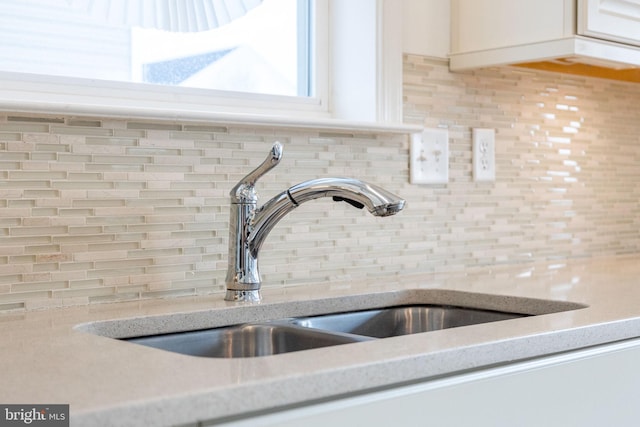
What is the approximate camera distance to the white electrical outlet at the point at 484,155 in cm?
206

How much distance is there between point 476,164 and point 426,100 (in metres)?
0.22

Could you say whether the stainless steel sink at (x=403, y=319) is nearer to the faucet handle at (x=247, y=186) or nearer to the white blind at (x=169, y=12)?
the faucet handle at (x=247, y=186)

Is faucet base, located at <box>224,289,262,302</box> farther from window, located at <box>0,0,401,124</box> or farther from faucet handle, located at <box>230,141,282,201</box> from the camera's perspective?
window, located at <box>0,0,401,124</box>

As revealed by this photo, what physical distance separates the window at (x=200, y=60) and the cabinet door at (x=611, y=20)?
15.6 inches

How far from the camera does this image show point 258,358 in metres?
0.91

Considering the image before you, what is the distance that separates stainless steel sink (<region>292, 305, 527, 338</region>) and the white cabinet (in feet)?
1.01

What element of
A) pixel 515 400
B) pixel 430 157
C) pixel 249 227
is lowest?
pixel 515 400

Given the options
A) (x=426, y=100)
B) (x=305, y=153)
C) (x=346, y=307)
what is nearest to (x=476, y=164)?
(x=426, y=100)

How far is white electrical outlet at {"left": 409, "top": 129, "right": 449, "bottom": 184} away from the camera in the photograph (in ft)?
6.33

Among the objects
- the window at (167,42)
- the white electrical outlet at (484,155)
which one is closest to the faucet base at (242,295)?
the window at (167,42)

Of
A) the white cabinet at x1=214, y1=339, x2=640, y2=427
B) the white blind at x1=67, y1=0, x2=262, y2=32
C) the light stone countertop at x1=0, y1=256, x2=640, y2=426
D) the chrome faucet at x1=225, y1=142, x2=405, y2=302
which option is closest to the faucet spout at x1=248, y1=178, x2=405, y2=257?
the chrome faucet at x1=225, y1=142, x2=405, y2=302

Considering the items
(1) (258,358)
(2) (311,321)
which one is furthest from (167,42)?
(1) (258,358)

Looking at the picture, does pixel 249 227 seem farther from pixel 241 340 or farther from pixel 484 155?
pixel 484 155

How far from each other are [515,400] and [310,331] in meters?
0.35
